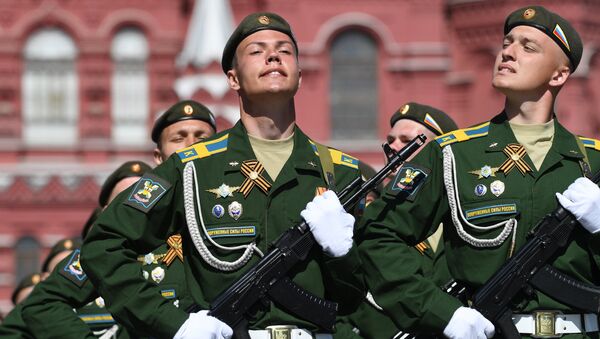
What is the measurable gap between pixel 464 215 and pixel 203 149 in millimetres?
1113

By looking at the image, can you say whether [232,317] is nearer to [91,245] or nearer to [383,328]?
[91,245]

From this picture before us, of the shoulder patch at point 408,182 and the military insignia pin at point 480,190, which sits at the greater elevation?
the shoulder patch at point 408,182

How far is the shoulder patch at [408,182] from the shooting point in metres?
7.18

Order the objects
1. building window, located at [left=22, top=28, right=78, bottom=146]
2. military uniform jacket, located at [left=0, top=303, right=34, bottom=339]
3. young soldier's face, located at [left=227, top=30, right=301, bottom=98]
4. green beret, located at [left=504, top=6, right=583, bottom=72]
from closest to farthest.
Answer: young soldier's face, located at [left=227, top=30, right=301, bottom=98], green beret, located at [left=504, top=6, right=583, bottom=72], military uniform jacket, located at [left=0, top=303, right=34, bottom=339], building window, located at [left=22, top=28, right=78, bottom=146]

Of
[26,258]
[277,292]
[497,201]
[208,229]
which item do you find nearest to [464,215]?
[497,201]

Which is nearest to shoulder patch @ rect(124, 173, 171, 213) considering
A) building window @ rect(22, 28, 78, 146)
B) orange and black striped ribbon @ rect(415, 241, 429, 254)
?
orange and black striped ribbon @ rect(415, 241, 429, 254)

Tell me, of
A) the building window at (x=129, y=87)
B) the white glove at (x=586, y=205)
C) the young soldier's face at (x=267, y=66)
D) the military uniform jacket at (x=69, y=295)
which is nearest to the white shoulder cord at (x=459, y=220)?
the white glove at (x=586, y=205)

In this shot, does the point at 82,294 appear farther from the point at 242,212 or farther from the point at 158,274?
the point at 242,212

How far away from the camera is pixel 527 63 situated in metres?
7.34

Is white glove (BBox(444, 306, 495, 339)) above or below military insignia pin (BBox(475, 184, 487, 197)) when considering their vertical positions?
below

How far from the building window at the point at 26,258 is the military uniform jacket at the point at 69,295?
2183 centimetres

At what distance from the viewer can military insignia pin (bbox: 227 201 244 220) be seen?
7.18 meters

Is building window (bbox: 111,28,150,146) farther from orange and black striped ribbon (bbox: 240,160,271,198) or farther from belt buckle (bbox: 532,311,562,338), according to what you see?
belt buckle (bbox: 532,311,562,338)

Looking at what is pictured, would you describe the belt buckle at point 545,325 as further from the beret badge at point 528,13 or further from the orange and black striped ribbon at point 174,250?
the orange and black striped ribbon at point 174,250
